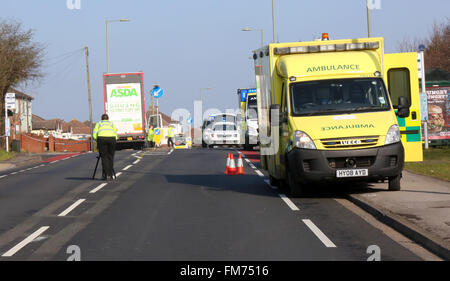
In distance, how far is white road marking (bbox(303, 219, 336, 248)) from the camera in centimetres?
901

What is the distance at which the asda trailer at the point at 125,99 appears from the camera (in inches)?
1549

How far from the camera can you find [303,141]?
43.5 feet

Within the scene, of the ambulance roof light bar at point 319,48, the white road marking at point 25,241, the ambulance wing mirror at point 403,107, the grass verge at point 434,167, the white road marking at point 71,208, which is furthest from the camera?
the grass verge at point 434,167

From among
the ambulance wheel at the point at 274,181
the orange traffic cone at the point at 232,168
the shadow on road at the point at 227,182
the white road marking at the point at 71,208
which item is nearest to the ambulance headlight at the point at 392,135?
the shadow on road at the point at 227,182

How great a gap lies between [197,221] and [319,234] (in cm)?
227

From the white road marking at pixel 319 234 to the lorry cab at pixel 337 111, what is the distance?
2.42 m

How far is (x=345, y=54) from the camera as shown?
14641 mm

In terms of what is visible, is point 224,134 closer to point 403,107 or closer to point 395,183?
point 403,107

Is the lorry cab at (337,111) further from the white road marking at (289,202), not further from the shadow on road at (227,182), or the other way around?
the shadow on road at (227,182)

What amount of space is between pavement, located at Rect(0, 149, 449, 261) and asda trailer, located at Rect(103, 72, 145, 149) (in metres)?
21.0
